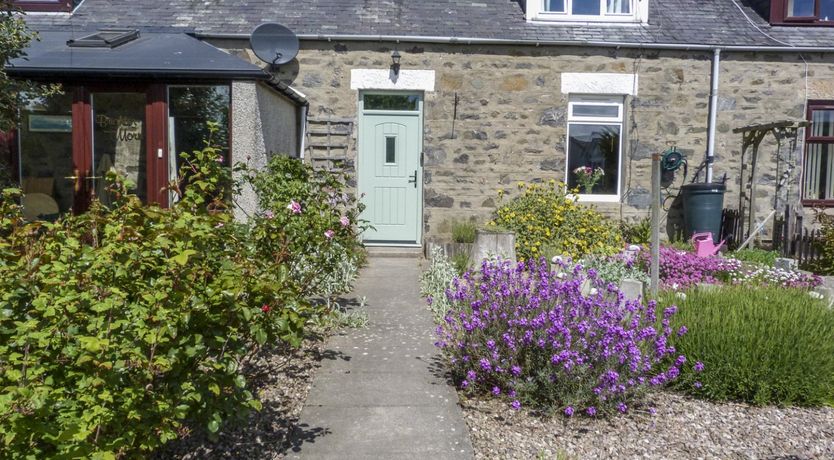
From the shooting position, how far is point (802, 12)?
10.4m

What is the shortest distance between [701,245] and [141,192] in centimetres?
706

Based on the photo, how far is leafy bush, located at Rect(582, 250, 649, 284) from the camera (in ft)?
19.7

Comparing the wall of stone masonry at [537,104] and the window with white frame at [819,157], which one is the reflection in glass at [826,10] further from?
the window with white frame at [819,157]

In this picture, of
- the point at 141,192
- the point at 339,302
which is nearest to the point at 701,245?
the point at 339,302

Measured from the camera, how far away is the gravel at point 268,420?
318 centimetres

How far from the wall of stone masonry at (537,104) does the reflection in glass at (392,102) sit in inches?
11.1

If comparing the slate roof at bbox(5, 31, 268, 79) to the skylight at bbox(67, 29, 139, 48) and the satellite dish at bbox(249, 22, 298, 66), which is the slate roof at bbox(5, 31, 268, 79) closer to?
the skylight at bbox(67, 29, 139, 48)

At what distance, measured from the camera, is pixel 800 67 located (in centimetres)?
977

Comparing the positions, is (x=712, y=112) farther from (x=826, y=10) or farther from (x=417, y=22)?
(x=417, y=22)

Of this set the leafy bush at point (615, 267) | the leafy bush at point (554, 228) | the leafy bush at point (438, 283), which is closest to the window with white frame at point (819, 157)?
the leafy bush at point (554, 228)

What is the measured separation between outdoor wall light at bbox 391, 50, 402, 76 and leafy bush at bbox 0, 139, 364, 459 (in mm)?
6787

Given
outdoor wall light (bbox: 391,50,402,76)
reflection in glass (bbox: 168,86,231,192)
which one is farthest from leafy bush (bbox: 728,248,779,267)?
reflection in glass (bbox: 168,86,231,192)

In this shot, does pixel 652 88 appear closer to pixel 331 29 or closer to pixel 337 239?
pixel 331 29

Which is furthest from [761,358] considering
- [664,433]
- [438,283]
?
[438,283]
